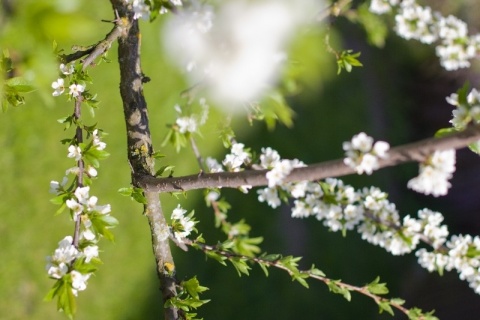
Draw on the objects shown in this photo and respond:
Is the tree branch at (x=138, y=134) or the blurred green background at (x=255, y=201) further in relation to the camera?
the blurred green background at (x=255, y=201)

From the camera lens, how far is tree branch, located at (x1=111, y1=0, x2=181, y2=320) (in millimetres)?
2062

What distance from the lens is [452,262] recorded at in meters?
2.39

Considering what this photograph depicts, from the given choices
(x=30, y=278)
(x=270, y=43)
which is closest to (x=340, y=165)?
(x=270, y=43)

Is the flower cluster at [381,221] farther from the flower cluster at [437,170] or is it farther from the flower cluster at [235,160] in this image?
the flower cluster at [437,170]

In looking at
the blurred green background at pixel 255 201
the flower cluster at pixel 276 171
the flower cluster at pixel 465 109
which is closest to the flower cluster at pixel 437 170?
the flower cluster at pixel 465 109

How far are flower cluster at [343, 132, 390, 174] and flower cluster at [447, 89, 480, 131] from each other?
0.89ft

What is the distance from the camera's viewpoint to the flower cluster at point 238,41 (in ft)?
3.79

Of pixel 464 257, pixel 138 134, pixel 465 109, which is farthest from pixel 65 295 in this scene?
pixel 464 257

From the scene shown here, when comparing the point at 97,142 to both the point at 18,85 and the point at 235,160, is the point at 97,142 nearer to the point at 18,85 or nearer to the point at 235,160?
the point at 18,85

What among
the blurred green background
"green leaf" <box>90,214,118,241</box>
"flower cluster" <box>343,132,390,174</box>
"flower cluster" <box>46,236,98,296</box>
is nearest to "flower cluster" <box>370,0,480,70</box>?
the blurred green background

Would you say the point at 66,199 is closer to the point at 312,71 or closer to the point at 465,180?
the point at 312,71

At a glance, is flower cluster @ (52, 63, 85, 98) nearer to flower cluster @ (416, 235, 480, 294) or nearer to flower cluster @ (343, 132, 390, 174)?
flower cluster @ (343, 132, 390, 174)

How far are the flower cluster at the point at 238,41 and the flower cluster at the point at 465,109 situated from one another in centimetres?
58

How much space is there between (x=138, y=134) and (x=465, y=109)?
1136mm
